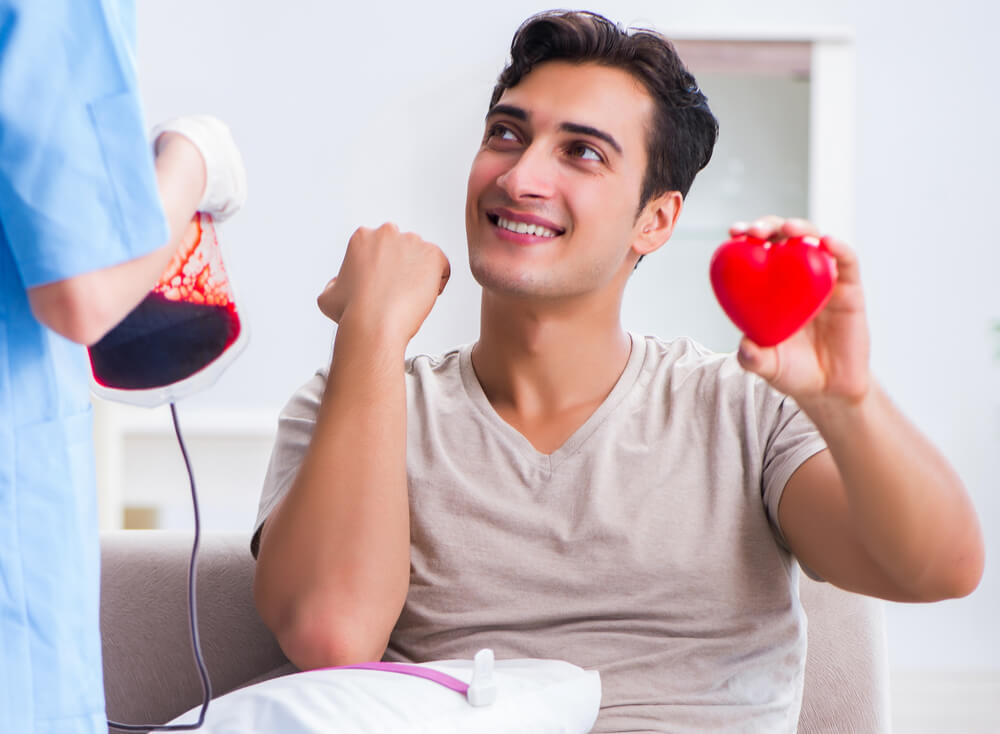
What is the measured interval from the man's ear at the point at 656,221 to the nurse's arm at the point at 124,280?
2.75 ft

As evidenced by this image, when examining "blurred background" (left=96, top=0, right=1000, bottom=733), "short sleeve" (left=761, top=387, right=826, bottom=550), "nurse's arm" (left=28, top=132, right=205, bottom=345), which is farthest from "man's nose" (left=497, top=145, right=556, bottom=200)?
"blurred background" (left=96, top=0, right=1000, bottom=733)

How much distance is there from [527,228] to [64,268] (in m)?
0.78

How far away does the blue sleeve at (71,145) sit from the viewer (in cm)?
60

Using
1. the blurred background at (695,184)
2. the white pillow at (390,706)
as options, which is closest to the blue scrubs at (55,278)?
the white pillow at (390,706)

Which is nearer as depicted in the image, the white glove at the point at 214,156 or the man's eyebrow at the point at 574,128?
the white glove at the point at 214,156

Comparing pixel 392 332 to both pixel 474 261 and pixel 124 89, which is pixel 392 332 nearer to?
pixel 474 261

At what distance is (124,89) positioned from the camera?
2.08ft

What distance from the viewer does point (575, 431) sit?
131 cm

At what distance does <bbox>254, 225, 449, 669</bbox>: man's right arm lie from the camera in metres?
1.12

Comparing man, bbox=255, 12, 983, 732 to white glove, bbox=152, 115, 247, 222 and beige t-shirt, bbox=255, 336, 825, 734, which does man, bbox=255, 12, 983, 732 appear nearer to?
beige t-shirt, bbox=255, 336, 825, 734

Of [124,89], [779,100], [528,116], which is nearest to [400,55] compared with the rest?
[779,100]

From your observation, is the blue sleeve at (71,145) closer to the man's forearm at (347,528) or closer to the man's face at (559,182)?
the man's forearm at (347,528)

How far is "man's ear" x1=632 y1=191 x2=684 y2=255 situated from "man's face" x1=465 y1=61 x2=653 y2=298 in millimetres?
17

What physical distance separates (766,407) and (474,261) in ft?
1.36
